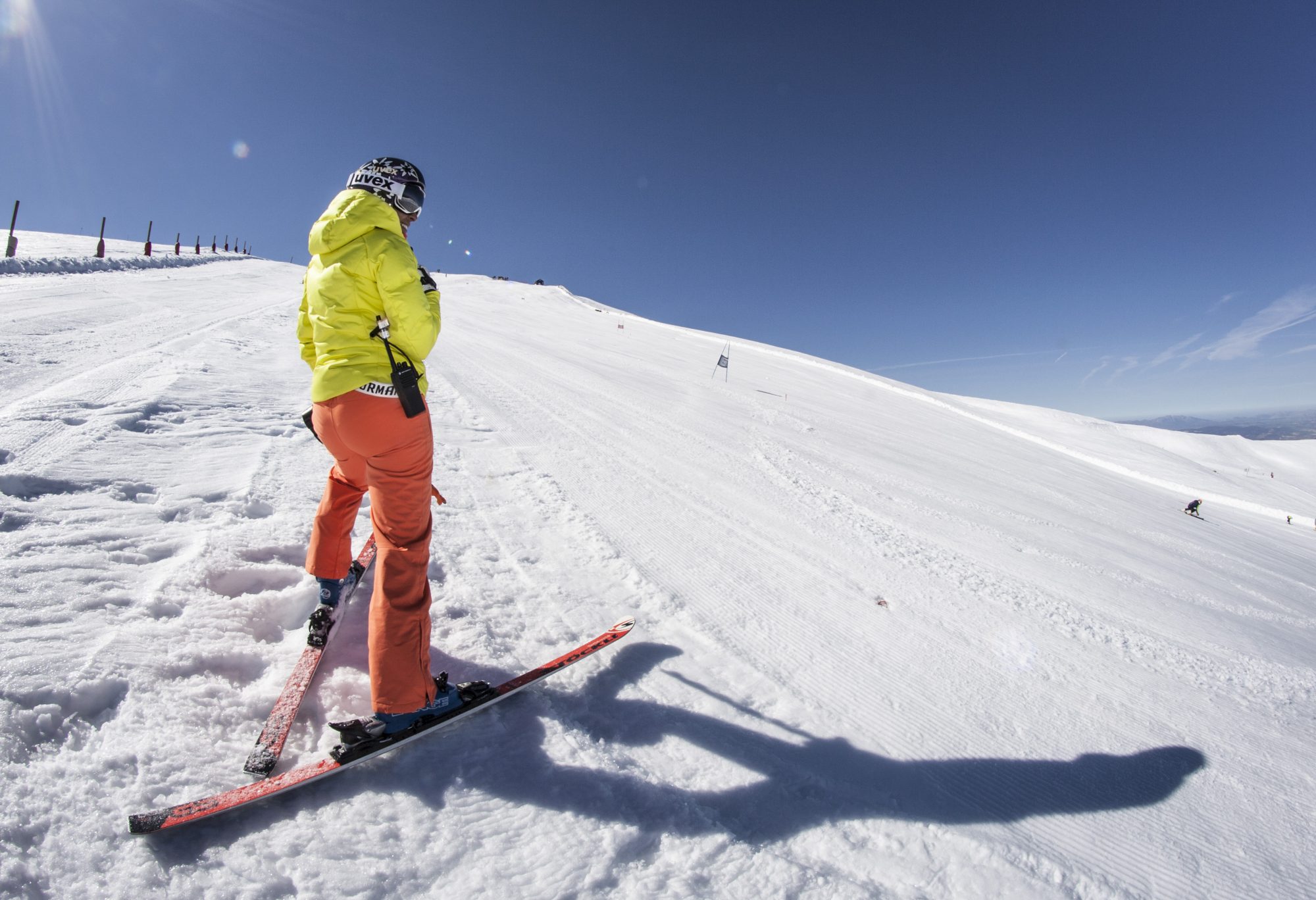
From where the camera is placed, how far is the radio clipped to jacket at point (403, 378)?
217 centimetres

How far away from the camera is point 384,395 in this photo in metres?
2.19

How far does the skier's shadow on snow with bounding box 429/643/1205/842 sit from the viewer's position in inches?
76.4

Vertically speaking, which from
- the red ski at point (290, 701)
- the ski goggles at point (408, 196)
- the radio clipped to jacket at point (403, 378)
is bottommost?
the red ski at point (290, 701)

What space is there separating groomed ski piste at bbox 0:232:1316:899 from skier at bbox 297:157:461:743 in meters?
0.40

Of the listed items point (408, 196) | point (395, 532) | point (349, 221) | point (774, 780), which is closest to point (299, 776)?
point (395, 532)

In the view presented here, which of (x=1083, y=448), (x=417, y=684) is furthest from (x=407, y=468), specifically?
(x=1083, y=448)

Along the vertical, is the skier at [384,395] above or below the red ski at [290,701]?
above

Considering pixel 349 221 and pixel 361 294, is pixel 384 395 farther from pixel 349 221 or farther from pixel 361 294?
pixel 349 221

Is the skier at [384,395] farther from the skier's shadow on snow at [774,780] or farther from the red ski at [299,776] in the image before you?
the skier's shadow on snow at [774,780]

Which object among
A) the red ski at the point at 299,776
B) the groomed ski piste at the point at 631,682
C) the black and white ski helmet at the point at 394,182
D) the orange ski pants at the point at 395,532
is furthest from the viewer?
the black and white ski helmet at the point at 394,182

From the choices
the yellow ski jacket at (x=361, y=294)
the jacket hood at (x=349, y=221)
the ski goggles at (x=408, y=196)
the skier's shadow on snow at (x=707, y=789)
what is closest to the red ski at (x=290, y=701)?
the skier's shadow on snow at (x=707, y=789)

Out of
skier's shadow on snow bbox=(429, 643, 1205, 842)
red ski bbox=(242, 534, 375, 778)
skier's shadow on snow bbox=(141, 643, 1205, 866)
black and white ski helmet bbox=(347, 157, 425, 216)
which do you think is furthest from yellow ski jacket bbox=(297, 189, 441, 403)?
skier's shadow on snow bbox=(429, 643, 1205, 842)

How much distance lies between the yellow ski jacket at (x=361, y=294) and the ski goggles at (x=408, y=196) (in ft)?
0.46

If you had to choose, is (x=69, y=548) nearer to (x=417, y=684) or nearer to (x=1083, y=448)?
(x=417, y=684)
